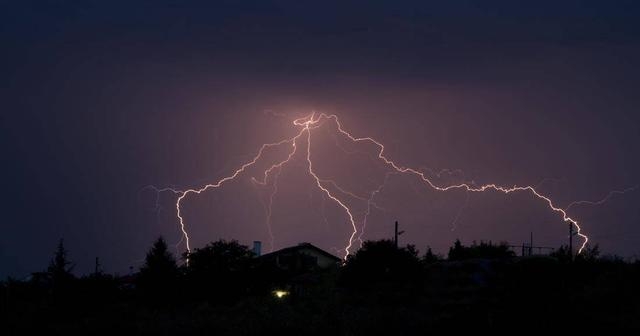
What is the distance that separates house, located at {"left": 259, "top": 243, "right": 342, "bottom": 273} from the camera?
57406 millimetres

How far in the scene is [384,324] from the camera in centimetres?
1677

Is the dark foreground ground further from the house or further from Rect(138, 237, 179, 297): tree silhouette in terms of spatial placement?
the house

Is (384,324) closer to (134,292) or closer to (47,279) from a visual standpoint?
(134,292)

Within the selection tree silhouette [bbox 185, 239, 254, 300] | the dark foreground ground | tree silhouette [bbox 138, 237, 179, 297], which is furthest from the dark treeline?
tree silhouette [bbox 138, 237, 179, 297]

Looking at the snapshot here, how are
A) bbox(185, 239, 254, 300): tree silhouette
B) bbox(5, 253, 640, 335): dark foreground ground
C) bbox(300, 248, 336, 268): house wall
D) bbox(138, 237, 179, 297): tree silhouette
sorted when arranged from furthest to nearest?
1. bbox(300, 248, 336, 268): house wall
2. bbox(138, 237, 179, 297): tree silhouette
3. bbox(185, 239, 254, 300): tree silhouette
4. bbox(5, 253, 640, 335): dark foreground ground

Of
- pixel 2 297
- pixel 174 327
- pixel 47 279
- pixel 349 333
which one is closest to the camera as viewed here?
pixel 349 333

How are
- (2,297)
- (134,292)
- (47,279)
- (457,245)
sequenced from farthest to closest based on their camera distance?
(457,245), (47,279), (134,292), (2,297)

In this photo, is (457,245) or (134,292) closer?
(134,292)

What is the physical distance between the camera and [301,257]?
2322 inches

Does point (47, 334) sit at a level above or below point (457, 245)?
below

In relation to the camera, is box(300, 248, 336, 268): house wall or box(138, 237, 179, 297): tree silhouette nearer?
box(138, 237, 179, 297): tree silhouette

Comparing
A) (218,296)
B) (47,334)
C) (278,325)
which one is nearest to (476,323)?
(278,325)

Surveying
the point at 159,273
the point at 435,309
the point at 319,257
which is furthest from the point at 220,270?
the point at 319,257

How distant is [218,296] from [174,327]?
1796 cm
